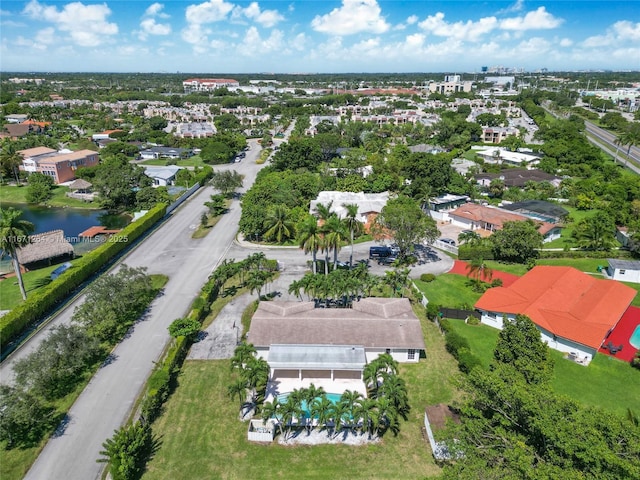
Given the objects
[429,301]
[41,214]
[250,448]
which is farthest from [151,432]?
[41,214]

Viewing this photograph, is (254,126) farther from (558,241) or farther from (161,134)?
(558,241)

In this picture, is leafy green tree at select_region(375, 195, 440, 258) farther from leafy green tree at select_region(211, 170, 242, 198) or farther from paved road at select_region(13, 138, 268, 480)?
leafy green tree at select_region(211, 170, 242, 198)

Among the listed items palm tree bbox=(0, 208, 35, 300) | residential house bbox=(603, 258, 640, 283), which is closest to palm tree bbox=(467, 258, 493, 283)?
residential house bbox=(603, 258, 640, 283)

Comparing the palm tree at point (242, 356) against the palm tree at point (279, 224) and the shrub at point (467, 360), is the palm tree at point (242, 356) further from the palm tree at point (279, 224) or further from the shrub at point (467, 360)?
the palm tree at point (279, 224)

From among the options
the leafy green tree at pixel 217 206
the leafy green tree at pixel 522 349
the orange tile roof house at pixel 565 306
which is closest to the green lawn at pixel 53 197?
the leafy green tree at pixel 217 206

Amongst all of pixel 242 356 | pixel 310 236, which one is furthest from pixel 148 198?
pixel 242 356

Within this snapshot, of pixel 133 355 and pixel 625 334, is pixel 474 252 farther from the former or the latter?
pixel 133 355
